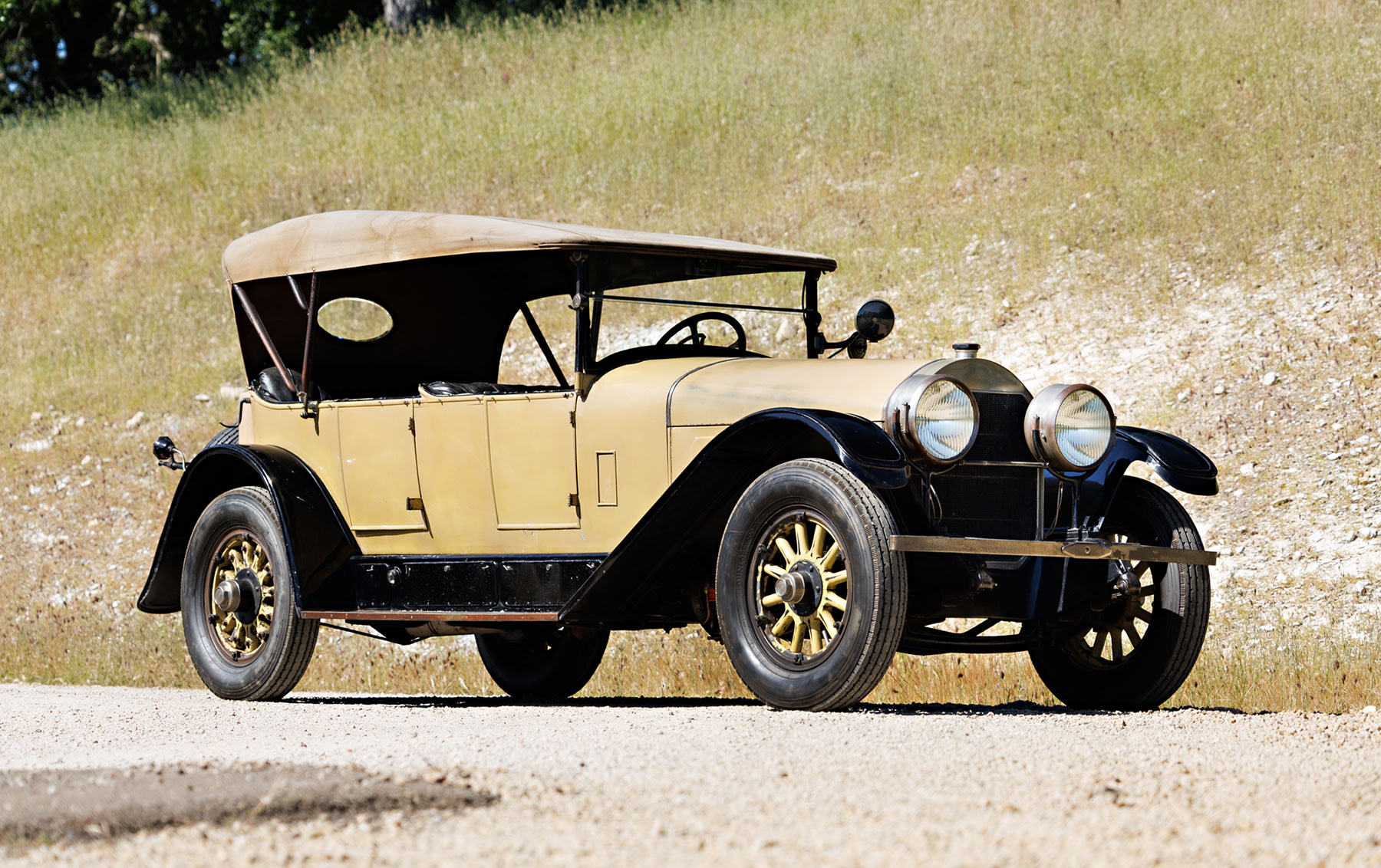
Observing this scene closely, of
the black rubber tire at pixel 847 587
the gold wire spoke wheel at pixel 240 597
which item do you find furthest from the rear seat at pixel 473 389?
the black rubber tire at pixel 847 587

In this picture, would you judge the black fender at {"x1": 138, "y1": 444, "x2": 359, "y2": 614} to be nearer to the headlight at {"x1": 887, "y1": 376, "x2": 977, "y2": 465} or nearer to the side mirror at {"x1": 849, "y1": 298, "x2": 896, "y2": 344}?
the side mirror at {"x1": 849, "y1": 298, "x2": 896, "y2": 344}

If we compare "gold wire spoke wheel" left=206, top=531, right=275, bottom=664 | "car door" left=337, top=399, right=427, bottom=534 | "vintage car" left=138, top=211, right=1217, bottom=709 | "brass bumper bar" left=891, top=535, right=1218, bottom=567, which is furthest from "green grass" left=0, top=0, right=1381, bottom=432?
"brass bumper bar" left=891, top=535, right=1218, bottom=567

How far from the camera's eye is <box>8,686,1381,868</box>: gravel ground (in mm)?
3088

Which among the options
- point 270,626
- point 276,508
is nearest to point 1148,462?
point 276,508

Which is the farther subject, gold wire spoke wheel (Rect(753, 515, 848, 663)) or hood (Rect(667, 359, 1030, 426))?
hood (Rect(667, 359, 1030, 426))

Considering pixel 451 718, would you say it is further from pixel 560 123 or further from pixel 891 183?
pixel 560 123

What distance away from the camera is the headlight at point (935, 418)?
5.35 metres

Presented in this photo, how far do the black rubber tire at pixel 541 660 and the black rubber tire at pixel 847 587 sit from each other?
2.20 meters

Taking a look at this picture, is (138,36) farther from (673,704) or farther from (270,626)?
(673,704)

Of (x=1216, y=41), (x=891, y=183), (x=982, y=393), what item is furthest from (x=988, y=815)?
(x=1216, y=41)

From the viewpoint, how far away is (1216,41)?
48.4 feet

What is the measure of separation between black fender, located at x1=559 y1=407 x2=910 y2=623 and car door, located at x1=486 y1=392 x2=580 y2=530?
1.42ft

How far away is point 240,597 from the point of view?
282 inches

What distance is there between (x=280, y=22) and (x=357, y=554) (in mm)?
22016
